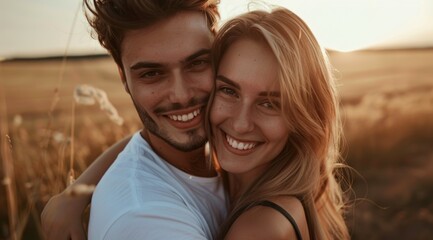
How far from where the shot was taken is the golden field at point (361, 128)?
4.30m

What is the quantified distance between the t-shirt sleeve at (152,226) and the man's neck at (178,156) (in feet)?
1.81

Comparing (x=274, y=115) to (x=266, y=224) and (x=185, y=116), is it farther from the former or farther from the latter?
(x=266, y=224)

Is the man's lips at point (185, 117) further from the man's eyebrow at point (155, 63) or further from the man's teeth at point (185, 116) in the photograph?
the man's eyebrow at point (155, 63)

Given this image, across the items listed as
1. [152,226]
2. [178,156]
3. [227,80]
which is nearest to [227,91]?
[227,80]

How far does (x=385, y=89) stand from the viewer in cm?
677

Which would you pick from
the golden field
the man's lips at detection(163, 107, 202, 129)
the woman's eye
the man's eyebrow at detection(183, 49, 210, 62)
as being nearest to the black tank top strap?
the woman's eye

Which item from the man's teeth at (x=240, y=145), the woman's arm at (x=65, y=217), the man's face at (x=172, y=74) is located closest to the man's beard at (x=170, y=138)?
the man's face at (x=172, y=74)

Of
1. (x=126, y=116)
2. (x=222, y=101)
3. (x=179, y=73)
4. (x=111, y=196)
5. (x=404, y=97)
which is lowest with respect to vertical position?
(x=404, y=97)

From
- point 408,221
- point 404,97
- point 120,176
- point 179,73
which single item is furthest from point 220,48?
point 404,97

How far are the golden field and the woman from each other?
151cm

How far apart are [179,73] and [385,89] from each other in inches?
199

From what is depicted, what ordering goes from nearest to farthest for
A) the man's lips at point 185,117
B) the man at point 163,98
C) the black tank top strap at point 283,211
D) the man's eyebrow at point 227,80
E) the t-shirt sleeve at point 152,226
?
the t-shirt sleeve at point 152,226 → the black tank top strap at point 283,211 → the man at point 163,98 → the man's eyebrow at point 227,80 → the man's lips at point 185,117

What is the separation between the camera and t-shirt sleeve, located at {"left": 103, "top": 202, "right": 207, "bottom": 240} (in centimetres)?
185

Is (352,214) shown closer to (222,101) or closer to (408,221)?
(408,221)
